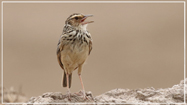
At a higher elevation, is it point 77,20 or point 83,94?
point 77,20

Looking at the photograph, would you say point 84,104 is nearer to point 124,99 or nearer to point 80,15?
point 124,99

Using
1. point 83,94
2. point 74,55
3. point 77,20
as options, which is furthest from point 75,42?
point 83,94

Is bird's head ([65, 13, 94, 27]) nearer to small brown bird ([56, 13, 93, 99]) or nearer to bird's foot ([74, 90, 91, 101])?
small brown bird ([56, 13, 93, 99])

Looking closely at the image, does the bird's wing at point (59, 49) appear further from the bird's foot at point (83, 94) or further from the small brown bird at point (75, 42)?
the bird's foot at point (83, 94)

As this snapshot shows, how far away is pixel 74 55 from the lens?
564cm

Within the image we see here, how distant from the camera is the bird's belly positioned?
5.61 m

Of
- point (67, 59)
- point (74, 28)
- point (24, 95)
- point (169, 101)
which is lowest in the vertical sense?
point (24, 95)

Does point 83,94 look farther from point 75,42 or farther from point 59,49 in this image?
point 59,49

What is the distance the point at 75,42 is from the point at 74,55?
235mm

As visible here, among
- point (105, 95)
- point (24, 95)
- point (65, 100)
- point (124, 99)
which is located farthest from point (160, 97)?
point (24, 95)


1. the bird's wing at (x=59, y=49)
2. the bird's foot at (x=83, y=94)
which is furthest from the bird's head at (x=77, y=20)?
the bird's foot at (x=83, y=94)

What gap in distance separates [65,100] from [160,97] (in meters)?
1.56

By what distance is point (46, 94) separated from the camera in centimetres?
539

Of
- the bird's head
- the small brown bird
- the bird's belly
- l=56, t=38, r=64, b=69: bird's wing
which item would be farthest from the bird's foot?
the bird's head
